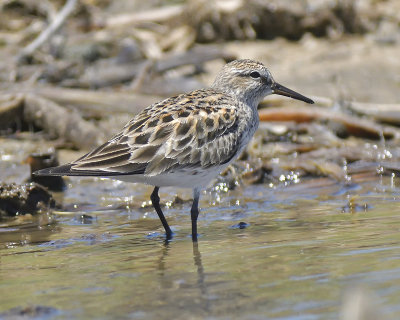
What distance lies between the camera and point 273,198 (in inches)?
344

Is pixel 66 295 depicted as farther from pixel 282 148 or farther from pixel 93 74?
pixel 93 74

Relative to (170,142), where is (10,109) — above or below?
above

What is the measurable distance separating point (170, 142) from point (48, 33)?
6661 mm

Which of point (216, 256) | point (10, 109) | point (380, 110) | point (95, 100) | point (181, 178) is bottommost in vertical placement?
point (216, 256)

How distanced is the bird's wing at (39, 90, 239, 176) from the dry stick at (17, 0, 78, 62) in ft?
19.5

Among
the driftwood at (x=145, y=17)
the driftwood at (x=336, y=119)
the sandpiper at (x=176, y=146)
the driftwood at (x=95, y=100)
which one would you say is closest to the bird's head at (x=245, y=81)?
the sandpiper at (x=176, y=146)

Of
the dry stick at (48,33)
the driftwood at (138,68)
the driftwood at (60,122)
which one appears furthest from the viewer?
the dry stick at (48,33)

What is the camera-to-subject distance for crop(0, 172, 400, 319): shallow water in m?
4.82

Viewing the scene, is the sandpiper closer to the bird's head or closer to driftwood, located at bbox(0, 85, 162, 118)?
the bird's head

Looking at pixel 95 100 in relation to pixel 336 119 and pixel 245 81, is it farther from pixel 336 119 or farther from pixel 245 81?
pixel 245 81

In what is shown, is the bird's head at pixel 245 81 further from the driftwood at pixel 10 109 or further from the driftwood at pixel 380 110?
the driftwood at pixel 10 109

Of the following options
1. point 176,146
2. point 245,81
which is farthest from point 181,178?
point 245,81

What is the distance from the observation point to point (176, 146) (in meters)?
7.04

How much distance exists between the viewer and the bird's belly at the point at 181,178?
7020 millimetres
